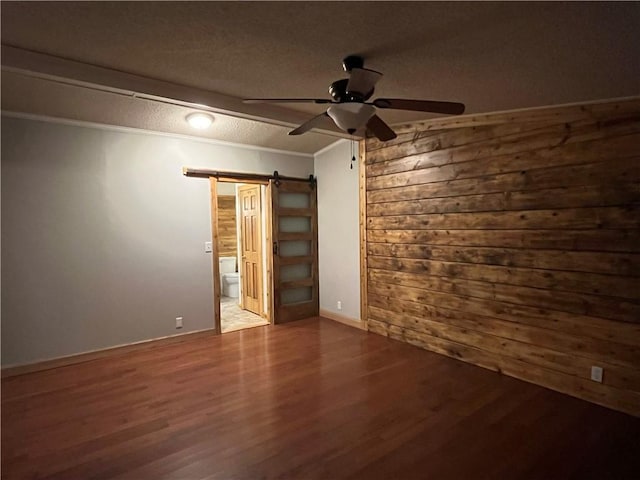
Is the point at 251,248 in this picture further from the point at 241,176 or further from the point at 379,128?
the point at 379,128

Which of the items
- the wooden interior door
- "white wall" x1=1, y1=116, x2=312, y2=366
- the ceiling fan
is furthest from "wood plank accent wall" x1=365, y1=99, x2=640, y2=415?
"white wall" x1=1, y1=116, x2=312, y2=366

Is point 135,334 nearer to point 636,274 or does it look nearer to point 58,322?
point 58,322

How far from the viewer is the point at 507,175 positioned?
3168 mm

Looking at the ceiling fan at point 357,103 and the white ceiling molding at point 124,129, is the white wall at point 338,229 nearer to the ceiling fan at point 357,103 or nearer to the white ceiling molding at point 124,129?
the white ceiling molding at point 124,129

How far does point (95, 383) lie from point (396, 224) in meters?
3.50

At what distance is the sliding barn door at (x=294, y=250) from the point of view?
5.07 m

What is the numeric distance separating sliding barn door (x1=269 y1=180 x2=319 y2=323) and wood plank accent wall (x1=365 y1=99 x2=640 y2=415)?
1.45m

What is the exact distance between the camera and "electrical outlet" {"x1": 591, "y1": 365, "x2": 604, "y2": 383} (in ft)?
8.78

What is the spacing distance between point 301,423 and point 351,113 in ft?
7.11

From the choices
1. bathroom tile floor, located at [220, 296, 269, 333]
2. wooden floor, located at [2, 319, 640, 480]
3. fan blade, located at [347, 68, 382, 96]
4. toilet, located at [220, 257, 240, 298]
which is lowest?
wooden floor, located at [2, 319, 640, 480]

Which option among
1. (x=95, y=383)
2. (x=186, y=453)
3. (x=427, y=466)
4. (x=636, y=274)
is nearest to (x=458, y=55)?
(x=636, y=274)

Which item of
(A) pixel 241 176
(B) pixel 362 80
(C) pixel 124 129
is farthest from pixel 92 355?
(B) pixel 362 80

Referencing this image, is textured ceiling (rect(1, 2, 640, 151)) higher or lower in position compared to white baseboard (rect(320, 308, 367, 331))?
higher

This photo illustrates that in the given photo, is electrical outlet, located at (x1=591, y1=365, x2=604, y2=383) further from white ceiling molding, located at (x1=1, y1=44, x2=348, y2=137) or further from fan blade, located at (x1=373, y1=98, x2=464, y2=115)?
white ceiling molding, located at (x1=1, y1=44, x2=348, y2=137)
